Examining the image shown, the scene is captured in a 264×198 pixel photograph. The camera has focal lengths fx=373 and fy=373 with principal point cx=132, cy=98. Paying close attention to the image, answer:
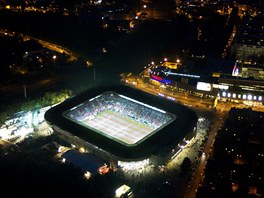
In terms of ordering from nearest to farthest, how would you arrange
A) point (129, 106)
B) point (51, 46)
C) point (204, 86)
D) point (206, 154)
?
1. point (206, 154)
2. point (129, 106)
3. point (204, 86)
4. point (51, 46)

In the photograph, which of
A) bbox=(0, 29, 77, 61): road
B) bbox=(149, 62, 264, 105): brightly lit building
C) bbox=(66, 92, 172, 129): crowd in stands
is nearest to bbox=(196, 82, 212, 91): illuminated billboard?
bbox=(149, 62, 264, 105): brightly lit building

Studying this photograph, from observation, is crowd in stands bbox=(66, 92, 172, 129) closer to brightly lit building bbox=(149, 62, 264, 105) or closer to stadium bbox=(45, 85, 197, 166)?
stadium bbox=(45, 85, 197, 166)

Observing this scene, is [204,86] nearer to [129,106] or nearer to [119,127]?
[129,106]

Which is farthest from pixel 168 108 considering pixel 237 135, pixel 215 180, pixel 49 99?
pixel 49 99

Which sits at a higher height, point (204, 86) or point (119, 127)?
point (204, 86)

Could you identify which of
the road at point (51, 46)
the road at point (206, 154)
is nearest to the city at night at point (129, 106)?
the road at point (206, 154)

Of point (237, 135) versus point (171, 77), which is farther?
point (171, 77)

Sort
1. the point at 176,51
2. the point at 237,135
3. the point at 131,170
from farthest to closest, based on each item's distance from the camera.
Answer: the point at 176,51 < the point at 237,135 < the point at 131,170

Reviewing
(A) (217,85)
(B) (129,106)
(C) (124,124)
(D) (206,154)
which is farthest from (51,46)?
(D) (206,154)

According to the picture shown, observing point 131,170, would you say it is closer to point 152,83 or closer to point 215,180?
point 215,180
